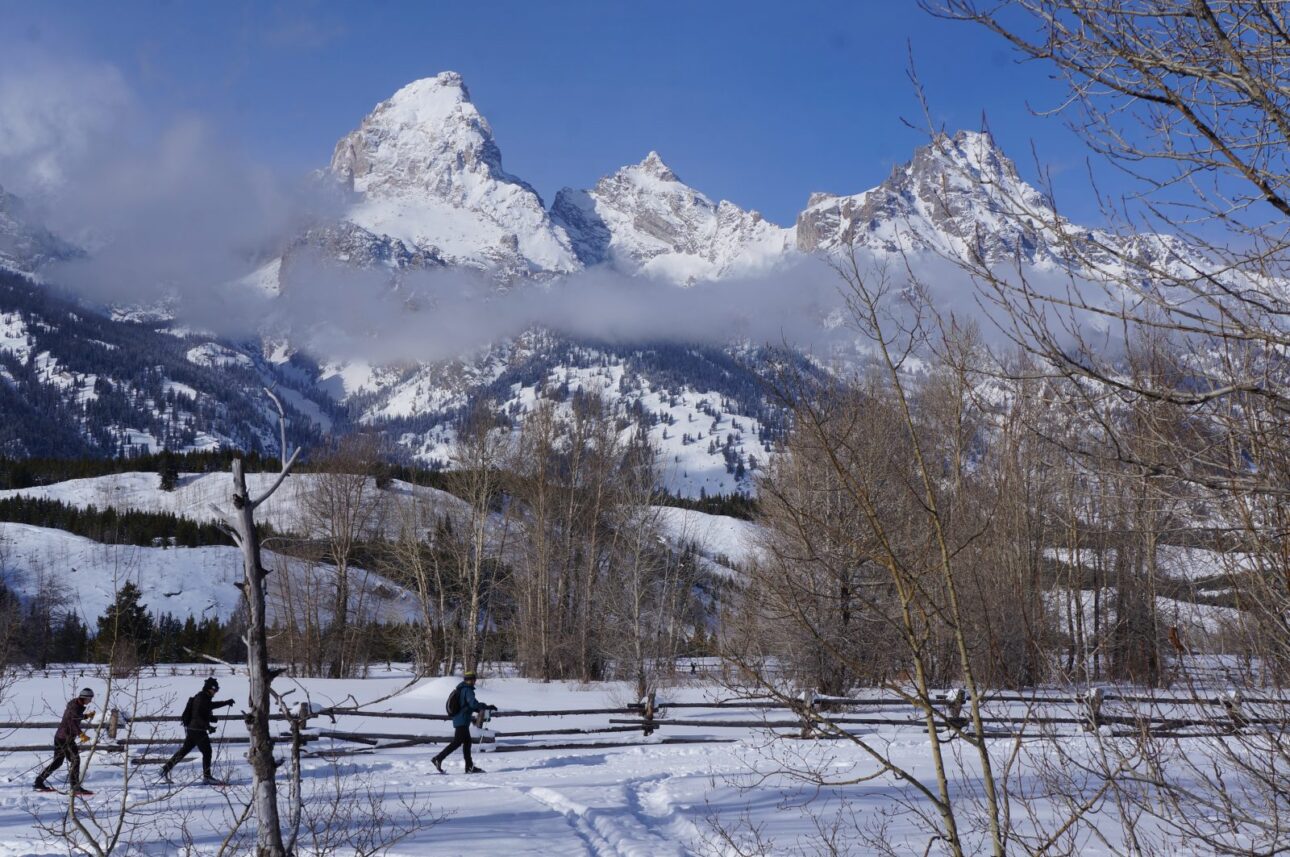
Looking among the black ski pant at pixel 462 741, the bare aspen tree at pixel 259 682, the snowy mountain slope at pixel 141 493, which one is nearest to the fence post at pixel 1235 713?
the bare aspen tree at pixel 259 682

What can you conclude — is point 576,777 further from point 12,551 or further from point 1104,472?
point 12,551

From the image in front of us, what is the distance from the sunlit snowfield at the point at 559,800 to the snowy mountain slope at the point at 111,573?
144ft

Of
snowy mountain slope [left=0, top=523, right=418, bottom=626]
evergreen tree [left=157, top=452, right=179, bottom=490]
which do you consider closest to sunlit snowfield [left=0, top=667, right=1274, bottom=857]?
snowy mountain slope [left=0, top=523, right=418, bottom=626]

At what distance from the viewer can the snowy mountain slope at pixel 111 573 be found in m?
60.6

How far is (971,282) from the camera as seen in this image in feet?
9.61

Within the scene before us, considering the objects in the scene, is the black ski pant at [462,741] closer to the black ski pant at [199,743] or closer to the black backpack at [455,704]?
the black backpack at [455,704]

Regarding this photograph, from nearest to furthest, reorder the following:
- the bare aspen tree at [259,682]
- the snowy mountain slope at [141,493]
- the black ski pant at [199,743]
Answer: the bare aspen tree at [259,682]
the black ski pant at [199,743]
the snowy mountain slope at [141,493]

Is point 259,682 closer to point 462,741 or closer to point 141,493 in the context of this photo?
point 462,741

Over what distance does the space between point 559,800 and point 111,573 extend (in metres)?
63.6

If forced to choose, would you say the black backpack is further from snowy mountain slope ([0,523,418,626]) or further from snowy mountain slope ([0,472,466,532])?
snowy mountain slope ([0,472,466,532])

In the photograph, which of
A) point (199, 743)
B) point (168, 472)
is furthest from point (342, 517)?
point (168, 472)

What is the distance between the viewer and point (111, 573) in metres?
63.9

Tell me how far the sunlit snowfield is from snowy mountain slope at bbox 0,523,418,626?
43880 millimetres

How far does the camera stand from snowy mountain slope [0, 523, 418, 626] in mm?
60625
